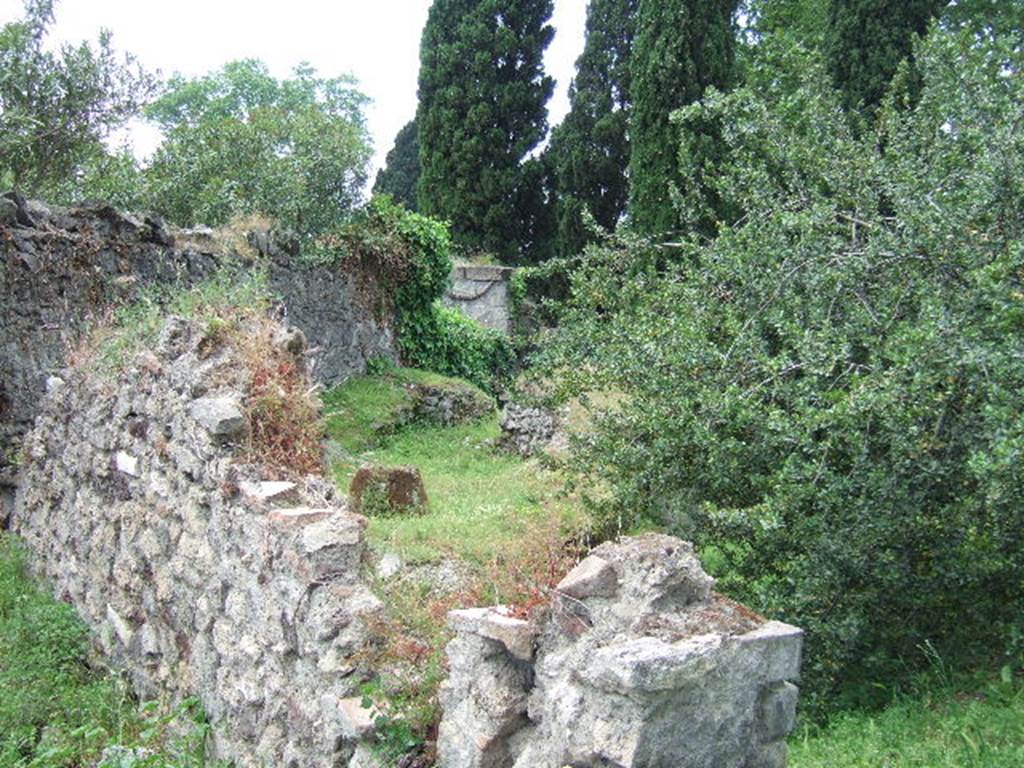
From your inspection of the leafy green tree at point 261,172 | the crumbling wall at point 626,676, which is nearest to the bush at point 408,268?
the leafy green tree at point 261,172

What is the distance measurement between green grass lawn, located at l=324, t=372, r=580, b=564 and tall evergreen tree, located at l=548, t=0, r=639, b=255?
939 cm

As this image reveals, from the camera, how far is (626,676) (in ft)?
8.19

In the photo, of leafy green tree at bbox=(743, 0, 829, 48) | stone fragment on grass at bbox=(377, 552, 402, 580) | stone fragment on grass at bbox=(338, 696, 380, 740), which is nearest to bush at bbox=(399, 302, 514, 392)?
stone fragment on grass at bbox=(377, 552, 402, 580)

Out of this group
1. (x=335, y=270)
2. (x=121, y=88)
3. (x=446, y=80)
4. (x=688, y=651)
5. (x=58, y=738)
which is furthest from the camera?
(x=446, y=80)

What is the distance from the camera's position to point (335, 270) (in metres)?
14.5

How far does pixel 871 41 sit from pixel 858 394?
46.5 ft

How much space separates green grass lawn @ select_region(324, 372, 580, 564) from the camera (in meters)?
6.77

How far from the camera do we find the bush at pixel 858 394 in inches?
174

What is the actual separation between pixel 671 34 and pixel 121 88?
30.9ft

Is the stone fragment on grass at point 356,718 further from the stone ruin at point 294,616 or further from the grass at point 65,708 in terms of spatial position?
the grass at point 65,708

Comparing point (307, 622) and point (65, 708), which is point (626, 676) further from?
point (65, 708)

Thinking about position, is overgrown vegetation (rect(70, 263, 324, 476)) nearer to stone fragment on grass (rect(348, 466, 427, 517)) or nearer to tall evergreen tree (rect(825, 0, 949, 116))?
stone fragment on grass (rect(348, 466, 427, 517))

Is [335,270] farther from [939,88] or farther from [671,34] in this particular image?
[939,88]

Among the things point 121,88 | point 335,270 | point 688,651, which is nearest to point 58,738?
point 688,651
